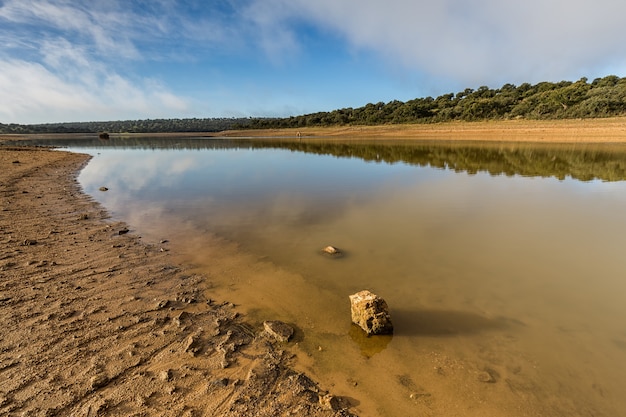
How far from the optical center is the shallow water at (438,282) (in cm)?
335

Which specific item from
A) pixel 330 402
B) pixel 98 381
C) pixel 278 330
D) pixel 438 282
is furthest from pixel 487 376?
pixel 98 381

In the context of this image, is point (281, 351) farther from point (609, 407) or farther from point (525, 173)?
point (525, 173)

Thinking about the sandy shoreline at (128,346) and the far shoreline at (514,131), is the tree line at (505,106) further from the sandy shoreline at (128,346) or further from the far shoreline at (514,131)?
the sandy shoreline at (128,346)

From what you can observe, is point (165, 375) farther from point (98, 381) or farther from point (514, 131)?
point (514, 131)

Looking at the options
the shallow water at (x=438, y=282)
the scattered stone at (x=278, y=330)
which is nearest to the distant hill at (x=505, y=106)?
the shallow water at (x=438, y=282)

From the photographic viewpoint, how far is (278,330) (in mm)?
4191

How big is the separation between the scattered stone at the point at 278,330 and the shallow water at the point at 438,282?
0.61ft

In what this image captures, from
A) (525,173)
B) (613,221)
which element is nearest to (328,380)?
(613,221)

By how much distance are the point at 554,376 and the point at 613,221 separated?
7569 mm

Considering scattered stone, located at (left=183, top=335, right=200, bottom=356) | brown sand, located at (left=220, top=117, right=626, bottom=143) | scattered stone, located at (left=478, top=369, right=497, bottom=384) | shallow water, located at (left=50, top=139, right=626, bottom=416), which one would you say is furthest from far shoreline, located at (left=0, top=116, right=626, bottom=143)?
scattered stone, located at (left=183, top=335, right=200, bottom=356)

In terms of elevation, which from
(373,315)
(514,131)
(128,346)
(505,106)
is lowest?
(514,131)

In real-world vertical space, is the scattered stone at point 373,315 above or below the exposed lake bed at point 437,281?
above

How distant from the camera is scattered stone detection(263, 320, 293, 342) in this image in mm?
4102

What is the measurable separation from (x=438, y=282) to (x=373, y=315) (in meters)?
1.96
